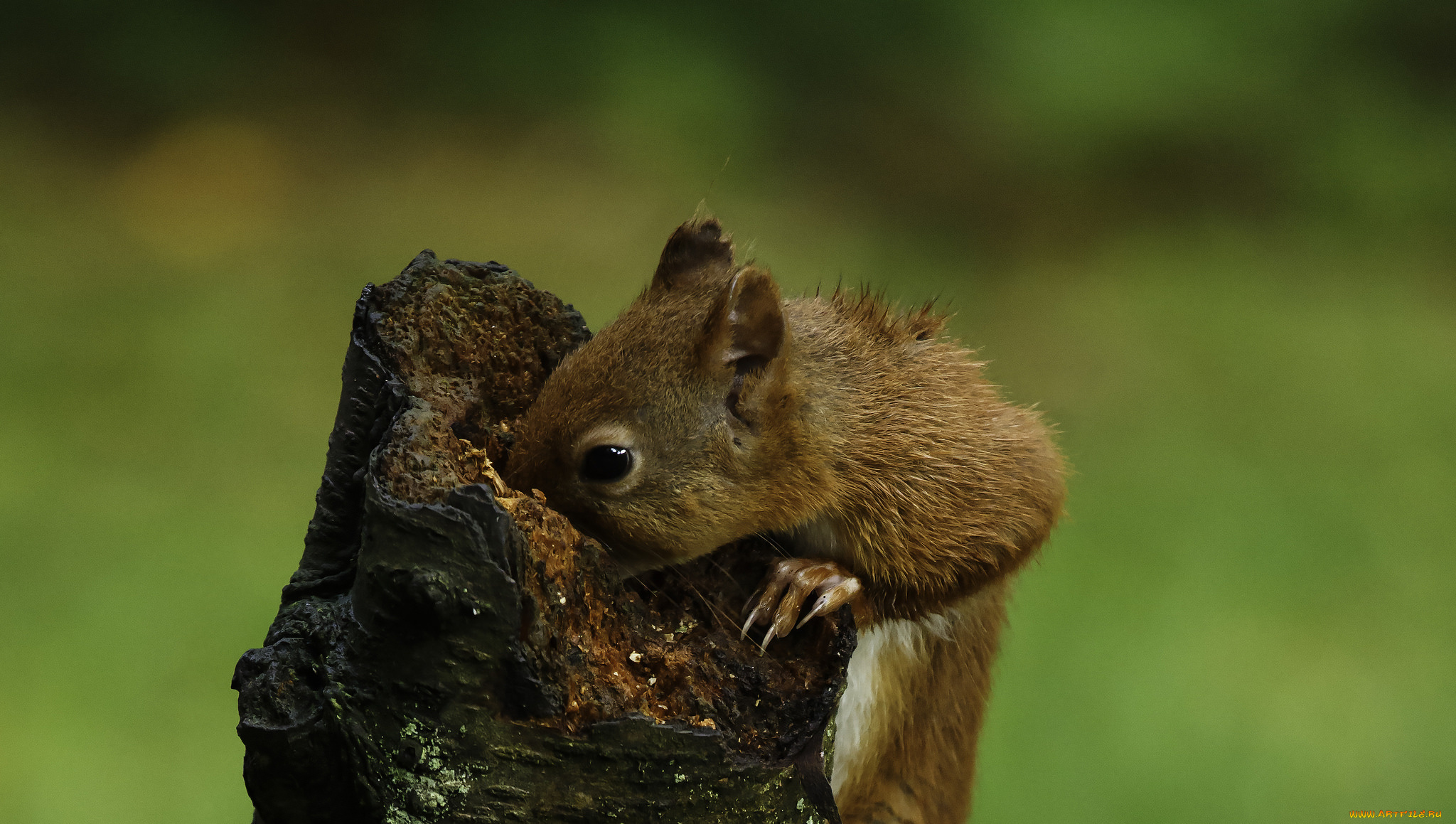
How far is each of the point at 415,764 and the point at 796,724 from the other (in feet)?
0.98

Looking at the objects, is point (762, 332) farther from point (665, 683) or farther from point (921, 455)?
point (665, 683)

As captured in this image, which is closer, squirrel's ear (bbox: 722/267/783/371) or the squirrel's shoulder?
squirrel's ear (bbox: 722/267/783/371)

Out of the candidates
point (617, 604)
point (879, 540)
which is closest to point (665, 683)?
point (617, 604)

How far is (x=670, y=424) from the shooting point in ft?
4.10

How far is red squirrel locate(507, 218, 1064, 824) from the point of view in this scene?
1.22m

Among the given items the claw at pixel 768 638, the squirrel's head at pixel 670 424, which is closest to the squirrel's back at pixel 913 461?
the squirrel's head at pixel 670 424

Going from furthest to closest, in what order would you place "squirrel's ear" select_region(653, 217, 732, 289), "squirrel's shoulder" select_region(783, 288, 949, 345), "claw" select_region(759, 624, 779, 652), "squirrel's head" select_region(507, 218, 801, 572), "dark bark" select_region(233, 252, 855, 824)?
"squirrel's shoulder" select_region(783, 288, 949, 345) < "squirrel's ear" select_region(653, 217, 732, 289) < "squirrel's head" select_region(507, 218, 801, 572) < "claw" select_region(759, 624, 779, 652) < "dark bark" select_region(233, 252, 855, 824)

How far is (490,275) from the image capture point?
1.21 metres

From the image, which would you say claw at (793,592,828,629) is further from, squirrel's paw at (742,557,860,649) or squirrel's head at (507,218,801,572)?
squirrel's head at (507,218,801,572)

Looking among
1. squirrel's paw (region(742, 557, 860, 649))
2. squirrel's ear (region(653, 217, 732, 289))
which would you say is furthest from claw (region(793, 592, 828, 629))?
squirrel's ear (region(653, 217, 732, 289))

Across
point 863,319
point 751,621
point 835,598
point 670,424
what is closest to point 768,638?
point 751,621

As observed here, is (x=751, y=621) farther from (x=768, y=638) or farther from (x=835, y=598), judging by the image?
(x=835, y=598)

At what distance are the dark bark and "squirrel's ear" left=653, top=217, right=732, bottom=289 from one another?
0.34 metres

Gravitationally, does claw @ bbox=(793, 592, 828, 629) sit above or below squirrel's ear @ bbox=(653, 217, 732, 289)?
below
